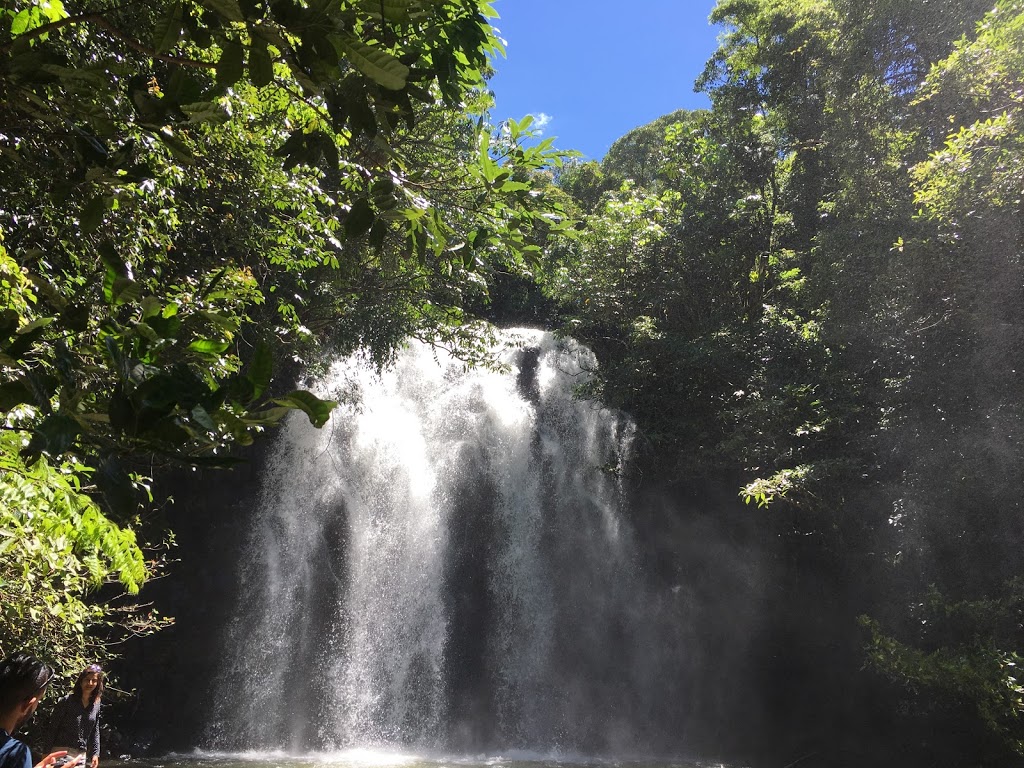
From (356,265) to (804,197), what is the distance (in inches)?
431

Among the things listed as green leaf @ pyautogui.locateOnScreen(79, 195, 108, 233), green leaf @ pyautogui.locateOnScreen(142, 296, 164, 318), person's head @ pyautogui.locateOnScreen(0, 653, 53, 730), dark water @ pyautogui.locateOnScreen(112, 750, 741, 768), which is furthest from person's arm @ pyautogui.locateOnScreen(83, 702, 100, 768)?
dark water @ pyautogui.locateOnScreen(112, 750, 741, 768)

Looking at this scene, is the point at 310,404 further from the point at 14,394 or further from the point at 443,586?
the point at 443,586

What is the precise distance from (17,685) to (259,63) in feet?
7.64

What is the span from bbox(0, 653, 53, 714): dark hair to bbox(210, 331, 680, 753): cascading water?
1053 centimetres

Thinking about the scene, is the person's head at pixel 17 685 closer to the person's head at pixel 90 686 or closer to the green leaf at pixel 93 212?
the green leaf at pixel 93 212

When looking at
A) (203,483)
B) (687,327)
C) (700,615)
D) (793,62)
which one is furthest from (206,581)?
(793,62)

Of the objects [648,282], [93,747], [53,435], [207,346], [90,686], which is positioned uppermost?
[648,282]

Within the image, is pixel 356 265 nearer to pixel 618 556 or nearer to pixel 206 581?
pixel 206 581

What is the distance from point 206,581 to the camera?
47.8 ft

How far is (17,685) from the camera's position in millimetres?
2607

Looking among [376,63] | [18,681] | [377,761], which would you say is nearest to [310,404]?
[376,63]

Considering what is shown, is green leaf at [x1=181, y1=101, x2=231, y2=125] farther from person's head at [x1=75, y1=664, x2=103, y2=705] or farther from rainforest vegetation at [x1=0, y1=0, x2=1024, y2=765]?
person's head at [x1=75, y1=664, x2=103, y2=705]

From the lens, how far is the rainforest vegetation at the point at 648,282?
1941 millimetres

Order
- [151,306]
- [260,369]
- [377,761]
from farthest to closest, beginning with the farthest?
[377,761] < [151,306] < [260,369]
